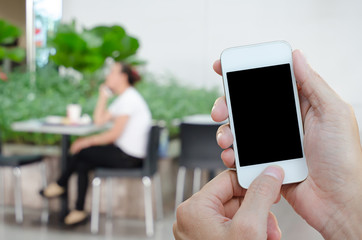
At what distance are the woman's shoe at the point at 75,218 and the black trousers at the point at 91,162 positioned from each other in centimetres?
5

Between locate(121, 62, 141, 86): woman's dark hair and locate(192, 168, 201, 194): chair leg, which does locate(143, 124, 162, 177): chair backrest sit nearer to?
locate(121, 62, 141, 86): woman's dark hair

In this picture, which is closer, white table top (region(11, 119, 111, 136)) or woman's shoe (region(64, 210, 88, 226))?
white table top (region(11, 119, 111, 136))

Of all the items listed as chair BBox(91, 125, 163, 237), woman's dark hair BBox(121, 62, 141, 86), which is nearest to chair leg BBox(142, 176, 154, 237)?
chair BBox(91, 125, 163, 237)

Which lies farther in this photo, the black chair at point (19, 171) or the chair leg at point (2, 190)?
the chair leg at point (2, 190)

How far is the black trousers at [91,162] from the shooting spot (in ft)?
11.3

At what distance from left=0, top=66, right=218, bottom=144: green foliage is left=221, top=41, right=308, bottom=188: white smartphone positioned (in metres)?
3.52

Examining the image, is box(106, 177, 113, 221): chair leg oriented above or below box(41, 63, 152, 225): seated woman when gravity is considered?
below

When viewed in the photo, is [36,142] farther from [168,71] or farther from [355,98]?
[355,98]

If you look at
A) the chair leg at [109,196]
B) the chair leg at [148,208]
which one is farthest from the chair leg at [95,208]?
the chair leg at [148,208]

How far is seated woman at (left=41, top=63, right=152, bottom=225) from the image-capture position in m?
3.43

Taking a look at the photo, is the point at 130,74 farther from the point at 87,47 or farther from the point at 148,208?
the point at 87,47

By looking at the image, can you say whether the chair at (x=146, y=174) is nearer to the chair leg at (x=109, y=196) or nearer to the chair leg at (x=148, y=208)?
the chair leg at (x=148, y=208)

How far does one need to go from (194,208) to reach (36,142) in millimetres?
3672

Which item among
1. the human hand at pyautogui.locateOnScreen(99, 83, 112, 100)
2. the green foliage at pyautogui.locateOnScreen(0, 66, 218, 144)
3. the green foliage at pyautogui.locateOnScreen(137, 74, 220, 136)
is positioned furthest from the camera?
the green foliage at pyautogui.locateOnScreen(137, 74, 220, 136)
